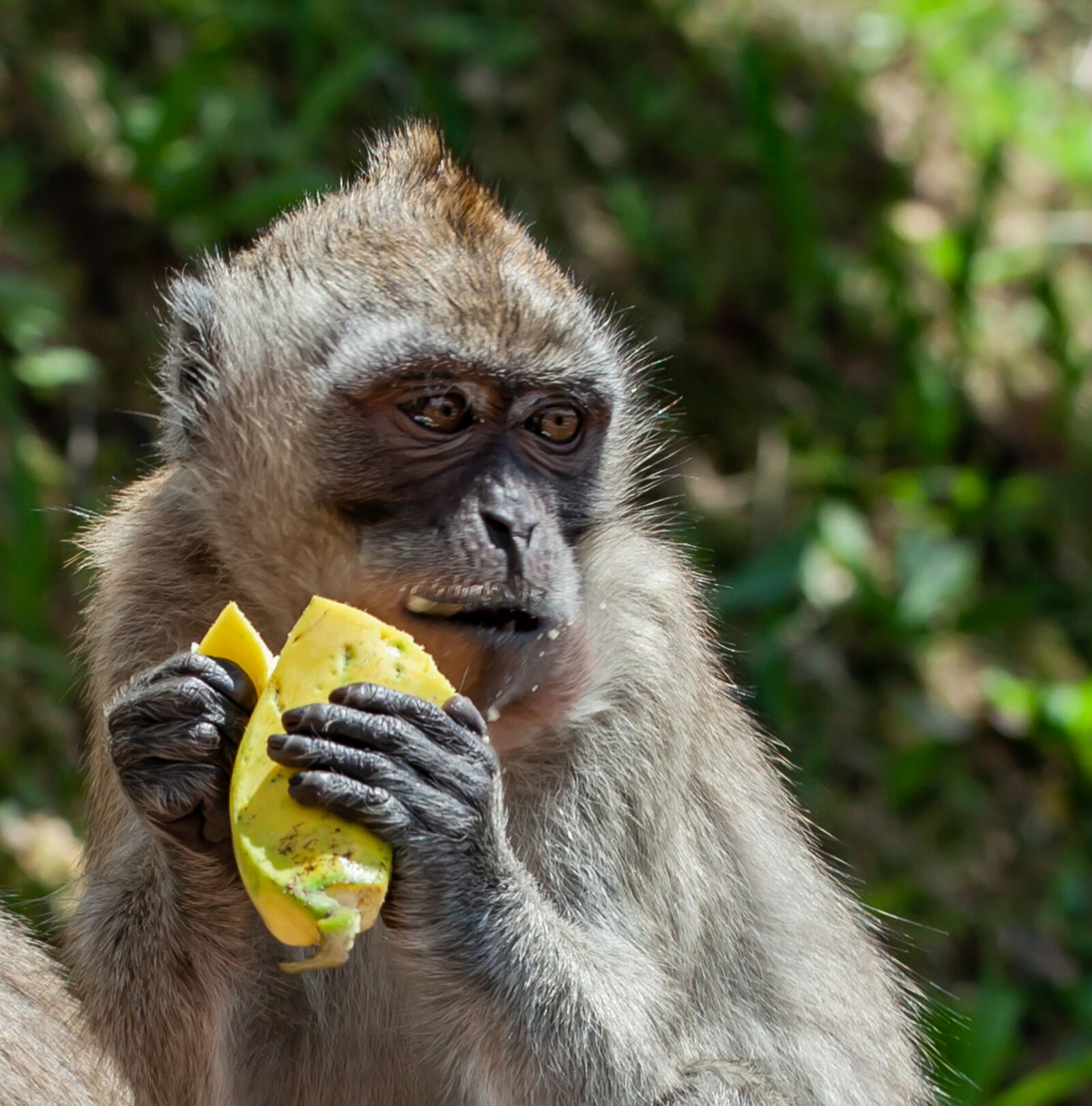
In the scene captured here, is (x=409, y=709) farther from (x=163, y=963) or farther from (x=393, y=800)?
(x=163, y=963)

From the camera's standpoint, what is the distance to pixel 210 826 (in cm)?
279

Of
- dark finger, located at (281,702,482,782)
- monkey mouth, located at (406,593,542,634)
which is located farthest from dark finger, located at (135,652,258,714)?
monkey mouth, located at (406,593,542,634)

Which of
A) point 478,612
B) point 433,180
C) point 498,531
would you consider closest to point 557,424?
point 498,531

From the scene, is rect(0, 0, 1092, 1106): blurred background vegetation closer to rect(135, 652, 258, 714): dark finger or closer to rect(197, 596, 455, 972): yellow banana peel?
rect(135, 652, 258, 714): dark finger

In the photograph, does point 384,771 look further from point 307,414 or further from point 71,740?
point 71,740

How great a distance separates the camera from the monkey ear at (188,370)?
3395 millimetres

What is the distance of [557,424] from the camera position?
3.21 metres

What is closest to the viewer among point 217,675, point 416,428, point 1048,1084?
point 217,675

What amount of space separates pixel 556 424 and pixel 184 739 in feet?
3.15

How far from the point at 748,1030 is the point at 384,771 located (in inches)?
48.8

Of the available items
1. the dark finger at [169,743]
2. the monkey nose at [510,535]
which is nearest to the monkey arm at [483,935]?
the dark finger at [169,743]

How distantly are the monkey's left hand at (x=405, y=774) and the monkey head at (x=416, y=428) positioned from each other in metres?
0.24

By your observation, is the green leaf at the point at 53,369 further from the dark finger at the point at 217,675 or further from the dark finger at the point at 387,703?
the dark finger at the point at 387,703

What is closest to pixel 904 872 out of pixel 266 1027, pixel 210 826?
pixel 266 1027
